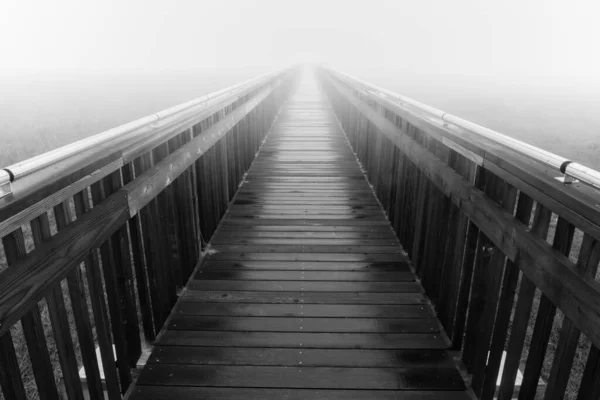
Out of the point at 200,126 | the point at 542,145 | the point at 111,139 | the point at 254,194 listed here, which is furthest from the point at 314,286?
the point at 542,145

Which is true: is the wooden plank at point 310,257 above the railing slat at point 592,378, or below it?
below

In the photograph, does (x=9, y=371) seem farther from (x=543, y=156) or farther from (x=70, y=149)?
(x=543, y=156)

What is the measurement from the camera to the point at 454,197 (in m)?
2.69

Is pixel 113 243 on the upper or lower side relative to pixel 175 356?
upper

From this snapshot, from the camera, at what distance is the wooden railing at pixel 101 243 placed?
4.99 feet

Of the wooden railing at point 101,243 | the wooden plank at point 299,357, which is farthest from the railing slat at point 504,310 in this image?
the wooden railing at point 101,243

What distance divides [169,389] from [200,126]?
6.89 feet

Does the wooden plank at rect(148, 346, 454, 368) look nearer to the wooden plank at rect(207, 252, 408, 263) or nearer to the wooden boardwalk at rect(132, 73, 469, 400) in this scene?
the wooden boardwalk at rect(132, 73, 469, 400)

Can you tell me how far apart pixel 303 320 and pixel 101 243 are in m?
1.56

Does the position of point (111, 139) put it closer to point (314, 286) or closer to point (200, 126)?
point (200, 126)

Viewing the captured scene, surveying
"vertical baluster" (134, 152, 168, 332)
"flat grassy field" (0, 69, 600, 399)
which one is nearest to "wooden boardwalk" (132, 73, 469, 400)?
"vertical baluster" (134, 152, 168, 332)

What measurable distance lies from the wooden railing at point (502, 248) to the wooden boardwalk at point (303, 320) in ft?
0.75

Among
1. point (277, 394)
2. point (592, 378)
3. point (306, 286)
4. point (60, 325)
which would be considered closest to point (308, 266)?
point (306, 286)

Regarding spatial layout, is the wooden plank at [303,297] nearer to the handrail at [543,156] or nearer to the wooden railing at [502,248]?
the wooden railing at [502,248]
